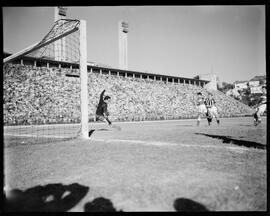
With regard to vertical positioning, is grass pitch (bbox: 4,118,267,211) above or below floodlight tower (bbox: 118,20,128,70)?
below

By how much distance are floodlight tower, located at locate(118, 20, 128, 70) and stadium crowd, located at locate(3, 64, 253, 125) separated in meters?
13.5

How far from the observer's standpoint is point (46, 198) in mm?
3381

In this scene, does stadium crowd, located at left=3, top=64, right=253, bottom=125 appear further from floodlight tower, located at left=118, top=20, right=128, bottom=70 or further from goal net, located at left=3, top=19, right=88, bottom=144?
floodlight tower, located at left=118, top=20, right=128, bottom=70

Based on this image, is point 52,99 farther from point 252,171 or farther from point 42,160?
point 252,171

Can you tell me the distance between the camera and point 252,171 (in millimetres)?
4113

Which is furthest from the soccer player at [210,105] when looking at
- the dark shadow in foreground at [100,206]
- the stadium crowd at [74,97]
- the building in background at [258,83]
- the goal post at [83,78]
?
the stadium crowd at [74,97]

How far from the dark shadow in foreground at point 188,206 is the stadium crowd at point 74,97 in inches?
785

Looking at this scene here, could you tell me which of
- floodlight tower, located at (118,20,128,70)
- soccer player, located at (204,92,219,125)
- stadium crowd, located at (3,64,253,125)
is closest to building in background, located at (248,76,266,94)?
soccer player, located at (204,92,219,125)

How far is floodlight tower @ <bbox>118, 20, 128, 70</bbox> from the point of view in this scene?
185ft

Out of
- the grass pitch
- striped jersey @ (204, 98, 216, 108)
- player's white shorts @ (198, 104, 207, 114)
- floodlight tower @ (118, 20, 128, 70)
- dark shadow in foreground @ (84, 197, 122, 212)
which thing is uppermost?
floodlight tower @ (118, 20, 128, 70)

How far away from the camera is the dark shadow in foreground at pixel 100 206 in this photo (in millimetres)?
3098
